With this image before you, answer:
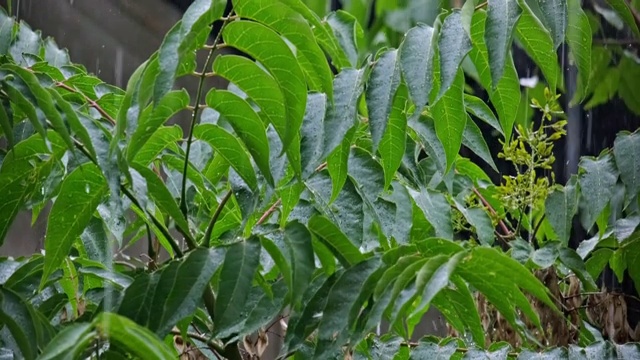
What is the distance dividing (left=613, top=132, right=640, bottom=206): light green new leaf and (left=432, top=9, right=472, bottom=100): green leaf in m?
0.41

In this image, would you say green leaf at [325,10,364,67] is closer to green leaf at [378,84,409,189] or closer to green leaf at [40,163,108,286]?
green leaf at [378,84,409,189]

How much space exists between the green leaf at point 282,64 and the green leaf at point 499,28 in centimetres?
18

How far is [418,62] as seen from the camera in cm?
90

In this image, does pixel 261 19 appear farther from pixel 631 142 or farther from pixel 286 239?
pixel 631 142

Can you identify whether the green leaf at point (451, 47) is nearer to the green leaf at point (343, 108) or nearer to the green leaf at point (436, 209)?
the green leaf at point (343, 108)

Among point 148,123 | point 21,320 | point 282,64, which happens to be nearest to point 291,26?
point 282,64

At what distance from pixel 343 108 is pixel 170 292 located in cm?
24

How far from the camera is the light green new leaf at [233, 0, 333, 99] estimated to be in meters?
0.85

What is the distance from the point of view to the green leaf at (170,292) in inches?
32.0

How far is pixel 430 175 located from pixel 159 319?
0.63 meters

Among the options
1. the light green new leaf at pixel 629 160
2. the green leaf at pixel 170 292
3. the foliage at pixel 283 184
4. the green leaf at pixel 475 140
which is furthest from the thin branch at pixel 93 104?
the light green new leaf at pixel 629 160

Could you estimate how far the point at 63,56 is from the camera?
61.3 inches

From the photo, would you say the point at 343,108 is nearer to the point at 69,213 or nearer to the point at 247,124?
the point at 247,124

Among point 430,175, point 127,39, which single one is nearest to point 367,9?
point 430,175
